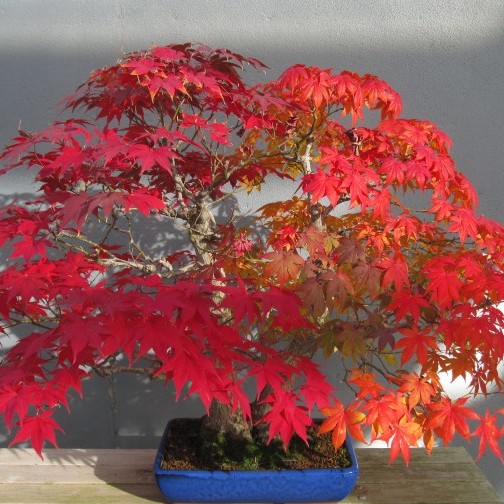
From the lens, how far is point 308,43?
1.83 meters

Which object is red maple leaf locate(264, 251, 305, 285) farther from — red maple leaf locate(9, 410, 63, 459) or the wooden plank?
the wooden plank

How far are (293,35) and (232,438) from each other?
1.23 meters

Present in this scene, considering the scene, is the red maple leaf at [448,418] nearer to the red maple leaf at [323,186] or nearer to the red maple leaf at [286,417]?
the red maple leaf at [286,417]

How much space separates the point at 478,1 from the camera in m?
1.80

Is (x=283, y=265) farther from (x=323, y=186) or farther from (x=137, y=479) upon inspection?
(x=137, y=479)

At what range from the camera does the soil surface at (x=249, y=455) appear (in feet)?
4.15

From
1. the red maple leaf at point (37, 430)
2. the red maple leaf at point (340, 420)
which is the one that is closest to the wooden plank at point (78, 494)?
the red maple leaf at point (37, 430)

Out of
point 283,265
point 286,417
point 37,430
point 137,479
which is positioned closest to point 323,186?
point 283,265

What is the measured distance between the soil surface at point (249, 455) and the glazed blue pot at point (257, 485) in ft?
0.12

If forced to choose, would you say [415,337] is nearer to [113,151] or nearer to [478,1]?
[113,151]

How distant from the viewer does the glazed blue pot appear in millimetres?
1207

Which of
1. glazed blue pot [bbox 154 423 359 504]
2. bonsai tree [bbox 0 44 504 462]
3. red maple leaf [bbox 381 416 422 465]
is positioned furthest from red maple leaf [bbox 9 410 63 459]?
red maple leaf [bbox 381 416 422 465]

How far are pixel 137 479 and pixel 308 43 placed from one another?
53.7 inches

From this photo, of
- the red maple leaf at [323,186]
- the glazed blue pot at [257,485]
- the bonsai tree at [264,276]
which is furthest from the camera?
the glazed blue pot at [257,485]
